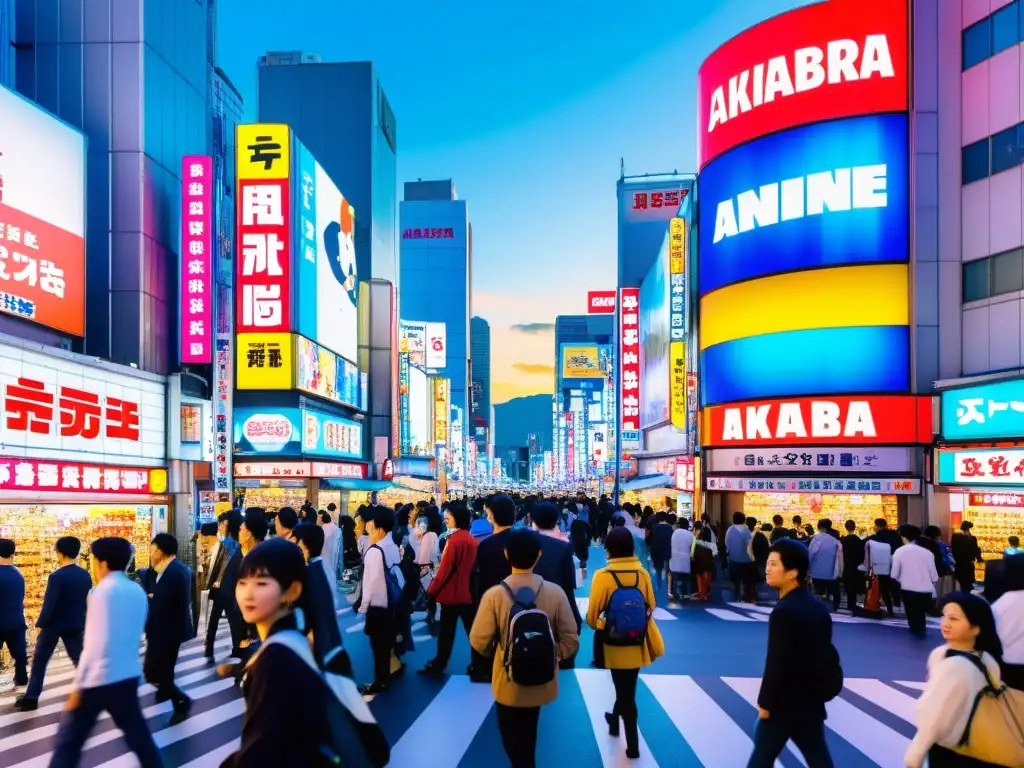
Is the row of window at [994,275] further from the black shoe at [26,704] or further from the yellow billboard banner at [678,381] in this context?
Answer: the black shoe at [26,704]

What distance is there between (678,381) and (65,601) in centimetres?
2656

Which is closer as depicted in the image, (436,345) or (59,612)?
(59,612)

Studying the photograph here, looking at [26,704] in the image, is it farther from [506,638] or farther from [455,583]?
[506,638]

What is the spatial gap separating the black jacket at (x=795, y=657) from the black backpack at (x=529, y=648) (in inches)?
44.8

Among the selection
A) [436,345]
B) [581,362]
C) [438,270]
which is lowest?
[581,362]

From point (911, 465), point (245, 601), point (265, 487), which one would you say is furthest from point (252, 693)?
point (265, 487)

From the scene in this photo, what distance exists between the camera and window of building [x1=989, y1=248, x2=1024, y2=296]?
18828 mm

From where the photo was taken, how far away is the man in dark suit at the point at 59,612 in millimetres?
8258

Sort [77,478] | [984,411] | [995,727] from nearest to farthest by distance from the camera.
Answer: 1. [995,727]
2. [77,478]
3. [984,411]

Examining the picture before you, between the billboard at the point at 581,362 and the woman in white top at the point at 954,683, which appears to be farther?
the billboard at the point at 581,362

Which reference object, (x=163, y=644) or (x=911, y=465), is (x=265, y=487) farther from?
(x=163, y=644)

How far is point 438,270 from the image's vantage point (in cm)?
15450

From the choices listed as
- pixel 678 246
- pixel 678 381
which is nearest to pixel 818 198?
pixel 678 246

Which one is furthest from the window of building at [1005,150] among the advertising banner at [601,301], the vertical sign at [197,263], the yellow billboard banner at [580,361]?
the yellow billboard banner at [580,361]
